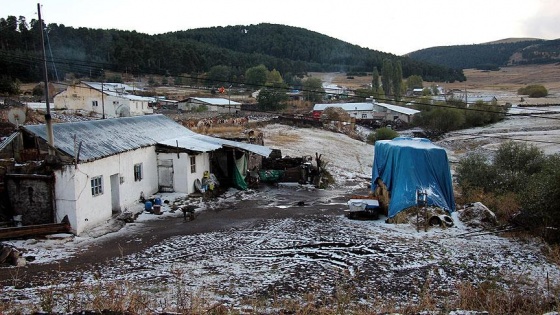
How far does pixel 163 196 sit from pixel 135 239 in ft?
19.0

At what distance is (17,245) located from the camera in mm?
13609

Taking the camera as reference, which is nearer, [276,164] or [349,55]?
[276,164]

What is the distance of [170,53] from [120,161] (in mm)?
76655

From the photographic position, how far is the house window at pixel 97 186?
1604cm

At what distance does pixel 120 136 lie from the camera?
64.7 ft

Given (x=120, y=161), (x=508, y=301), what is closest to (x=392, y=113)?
(x=120, y=161)

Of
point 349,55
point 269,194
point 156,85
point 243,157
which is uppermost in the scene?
point 349,55

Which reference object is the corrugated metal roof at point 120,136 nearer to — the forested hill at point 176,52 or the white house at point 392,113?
the forested hill at point 176,52

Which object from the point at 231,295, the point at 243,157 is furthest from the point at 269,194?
the point at 231,295

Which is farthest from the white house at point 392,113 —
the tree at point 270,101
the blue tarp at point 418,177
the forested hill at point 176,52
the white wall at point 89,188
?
the white wall at point 89,188

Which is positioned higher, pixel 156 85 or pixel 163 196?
pixel 156 85

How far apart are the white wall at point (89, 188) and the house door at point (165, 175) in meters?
1.10

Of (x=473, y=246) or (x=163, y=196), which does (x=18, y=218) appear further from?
(x=473, y=246)

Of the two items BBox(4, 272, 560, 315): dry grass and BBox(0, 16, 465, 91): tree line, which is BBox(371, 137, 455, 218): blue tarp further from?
BBox(0, 16, 465, 91): tree line
